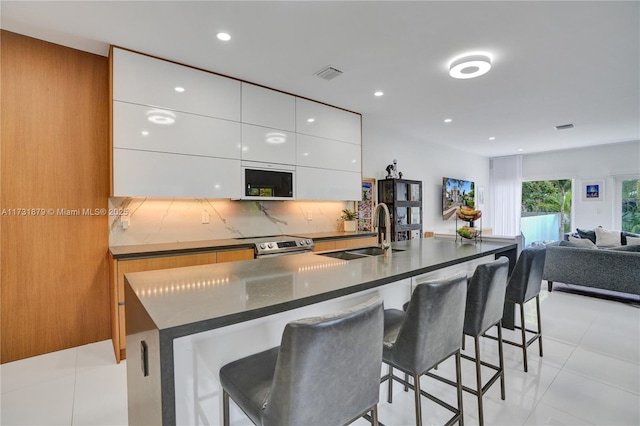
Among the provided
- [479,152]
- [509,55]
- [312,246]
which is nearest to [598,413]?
[312,246]

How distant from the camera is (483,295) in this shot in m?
1.82

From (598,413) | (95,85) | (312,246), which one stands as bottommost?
(598,413)

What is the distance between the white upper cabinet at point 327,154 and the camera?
13.0 feet

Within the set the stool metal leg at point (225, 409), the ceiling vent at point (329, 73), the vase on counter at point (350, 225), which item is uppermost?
the ceiling vent at point (329, 73)

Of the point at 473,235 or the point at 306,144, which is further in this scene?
the point at 306,144

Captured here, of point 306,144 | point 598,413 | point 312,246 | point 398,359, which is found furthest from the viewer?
point 306,144

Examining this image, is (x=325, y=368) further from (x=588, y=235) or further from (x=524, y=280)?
(x=588, y=235)

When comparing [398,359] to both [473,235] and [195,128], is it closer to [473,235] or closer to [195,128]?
[473,235]

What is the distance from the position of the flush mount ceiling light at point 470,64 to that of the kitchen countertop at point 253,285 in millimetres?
1911

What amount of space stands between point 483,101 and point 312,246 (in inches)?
120

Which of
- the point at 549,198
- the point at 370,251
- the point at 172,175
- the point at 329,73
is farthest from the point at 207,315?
the point at 549,198

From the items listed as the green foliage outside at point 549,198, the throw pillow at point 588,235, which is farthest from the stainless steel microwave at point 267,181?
A: the green foliage outside at point 549,198

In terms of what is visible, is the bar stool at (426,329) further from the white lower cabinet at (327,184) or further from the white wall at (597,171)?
the white wall at (597,171)

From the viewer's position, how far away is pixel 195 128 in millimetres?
3115
